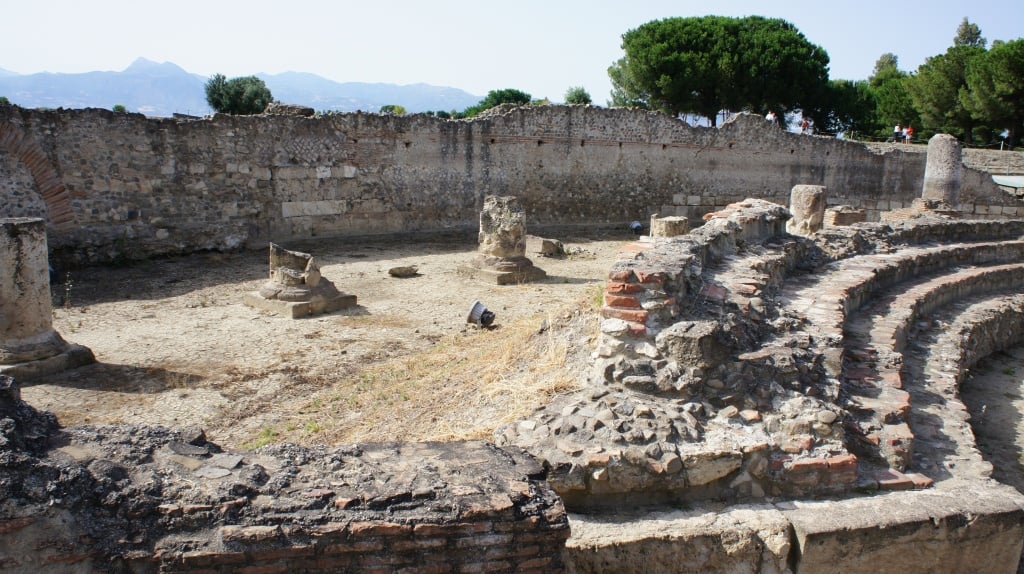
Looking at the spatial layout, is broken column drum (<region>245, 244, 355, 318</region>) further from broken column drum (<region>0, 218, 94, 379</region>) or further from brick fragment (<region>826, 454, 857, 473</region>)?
brick fragment (<region>826, 454, 857, 473</region>)

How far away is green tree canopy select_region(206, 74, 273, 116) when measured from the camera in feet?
128

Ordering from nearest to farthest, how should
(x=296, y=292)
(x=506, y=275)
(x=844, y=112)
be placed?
(x=296, y=292) < (x=506, y=275) < (x=844, y=112)

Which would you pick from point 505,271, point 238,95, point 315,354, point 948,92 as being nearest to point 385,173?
point 505,271

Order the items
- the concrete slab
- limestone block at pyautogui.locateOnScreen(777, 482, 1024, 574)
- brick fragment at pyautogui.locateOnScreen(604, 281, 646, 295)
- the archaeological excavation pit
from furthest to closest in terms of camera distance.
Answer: the concrete slab, brick fragment at pyautogui.locateOnScreen(604, 281, 646, 295), limestone block at pyautogui.locateOnScreen(777, 482, 1024, 574), the archaeological excavation pit

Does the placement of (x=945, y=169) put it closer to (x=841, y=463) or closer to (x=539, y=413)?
(x=841, y=463)

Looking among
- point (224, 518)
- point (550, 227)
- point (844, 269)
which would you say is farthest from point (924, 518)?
point (550, 227)

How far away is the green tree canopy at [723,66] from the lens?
1340 inches

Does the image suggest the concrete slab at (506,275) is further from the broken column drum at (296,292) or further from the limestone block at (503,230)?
the broken column drum at (296,292)

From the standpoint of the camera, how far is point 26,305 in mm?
7344

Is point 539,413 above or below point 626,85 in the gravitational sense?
below

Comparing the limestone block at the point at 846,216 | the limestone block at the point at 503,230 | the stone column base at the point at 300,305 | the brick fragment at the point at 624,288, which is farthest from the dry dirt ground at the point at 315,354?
the limestone block at the point at 846,216

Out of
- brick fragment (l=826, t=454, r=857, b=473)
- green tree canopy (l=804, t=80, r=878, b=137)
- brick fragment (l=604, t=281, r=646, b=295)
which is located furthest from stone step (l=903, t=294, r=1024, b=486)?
green tree canopy (l=804, t=80, r=878, b=137)

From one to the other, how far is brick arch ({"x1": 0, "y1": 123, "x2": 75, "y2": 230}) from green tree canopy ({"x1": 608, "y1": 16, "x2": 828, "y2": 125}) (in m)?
27.5

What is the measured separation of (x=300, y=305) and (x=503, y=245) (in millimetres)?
3832
